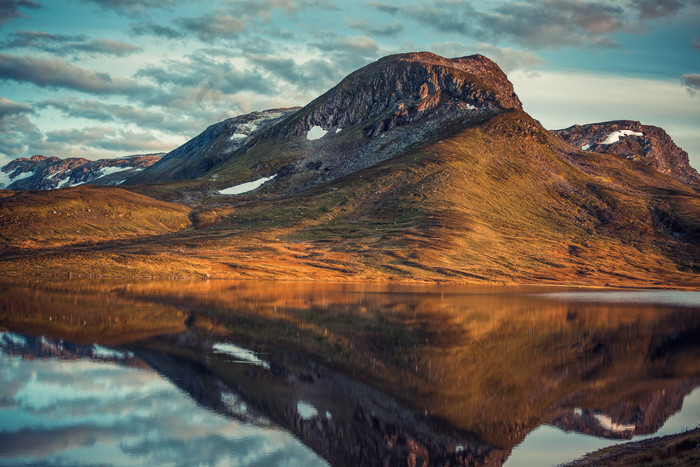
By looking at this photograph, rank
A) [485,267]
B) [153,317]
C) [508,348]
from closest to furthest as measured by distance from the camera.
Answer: [508,348] < [153,317] < [485,267]

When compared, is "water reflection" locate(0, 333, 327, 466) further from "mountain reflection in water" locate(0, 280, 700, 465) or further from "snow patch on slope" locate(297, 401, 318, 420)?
"snow patch on slope" locate(297, 401, 318, 420)

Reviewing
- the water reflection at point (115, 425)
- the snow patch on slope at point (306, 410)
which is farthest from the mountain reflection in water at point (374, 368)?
the water reflection at point (115, 425)

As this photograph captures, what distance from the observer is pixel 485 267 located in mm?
170750

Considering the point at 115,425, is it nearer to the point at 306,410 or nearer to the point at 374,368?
the point at 306,410

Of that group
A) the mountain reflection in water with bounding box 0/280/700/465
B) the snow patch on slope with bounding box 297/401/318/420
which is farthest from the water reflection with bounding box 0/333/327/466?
the snow patch on slope with bounding box 297/401/318/420

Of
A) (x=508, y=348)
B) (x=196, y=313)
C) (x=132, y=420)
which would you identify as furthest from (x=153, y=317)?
(x=508, y=348)

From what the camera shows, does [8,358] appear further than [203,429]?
Yes

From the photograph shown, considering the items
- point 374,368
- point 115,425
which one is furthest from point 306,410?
point 374,368

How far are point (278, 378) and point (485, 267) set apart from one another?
458 ft

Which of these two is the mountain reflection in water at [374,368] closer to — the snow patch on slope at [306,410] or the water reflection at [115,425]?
the snow patch on slope at [306,410]

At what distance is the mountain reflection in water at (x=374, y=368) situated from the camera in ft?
93.3

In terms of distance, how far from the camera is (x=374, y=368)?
41562 millimetres

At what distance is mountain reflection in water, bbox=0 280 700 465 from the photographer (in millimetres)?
28438

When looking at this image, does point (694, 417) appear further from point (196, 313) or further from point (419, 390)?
point (196, 313)
